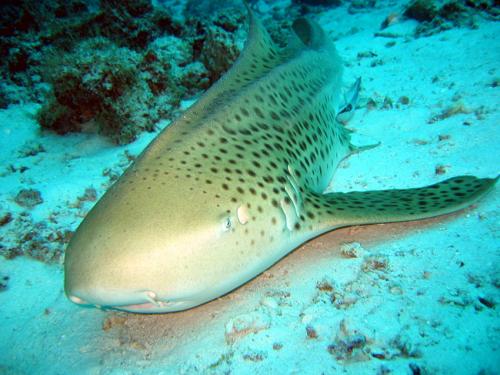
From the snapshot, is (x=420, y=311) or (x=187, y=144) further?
(x=187, y=144)

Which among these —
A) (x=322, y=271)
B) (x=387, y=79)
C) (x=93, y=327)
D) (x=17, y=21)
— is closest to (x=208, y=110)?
(x=322, y=271)

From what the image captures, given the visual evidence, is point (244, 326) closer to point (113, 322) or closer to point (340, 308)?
point (340, 308)

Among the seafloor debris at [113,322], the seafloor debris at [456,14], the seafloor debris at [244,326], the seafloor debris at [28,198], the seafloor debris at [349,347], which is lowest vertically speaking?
the seafloor debris at [28,198]

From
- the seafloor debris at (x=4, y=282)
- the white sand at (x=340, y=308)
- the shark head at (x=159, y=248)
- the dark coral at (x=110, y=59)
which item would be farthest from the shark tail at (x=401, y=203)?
the dark coral at (x=110, y=59)

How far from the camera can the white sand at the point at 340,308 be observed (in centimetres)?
213

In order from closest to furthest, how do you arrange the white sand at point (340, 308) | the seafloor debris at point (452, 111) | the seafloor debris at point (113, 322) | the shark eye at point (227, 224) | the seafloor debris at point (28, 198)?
the white sand at point (340, 308) → the shark eye at point (227, 224) → the seafloor debris at point (113, 322) → the seafloor debris at point (28, 198) → the seafloor debris at point (452, 111)

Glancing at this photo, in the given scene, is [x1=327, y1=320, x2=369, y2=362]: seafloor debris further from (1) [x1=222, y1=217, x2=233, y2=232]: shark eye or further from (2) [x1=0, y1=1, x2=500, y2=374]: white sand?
(1) [x1=222, y1=217, x2=233, y2=232]: shark eye

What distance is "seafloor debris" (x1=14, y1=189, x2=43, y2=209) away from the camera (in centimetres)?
442

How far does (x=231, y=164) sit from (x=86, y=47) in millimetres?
5032

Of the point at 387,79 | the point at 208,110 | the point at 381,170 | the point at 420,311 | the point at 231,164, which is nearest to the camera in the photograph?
the point at 420,311

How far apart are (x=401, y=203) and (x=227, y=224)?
5.78 feet

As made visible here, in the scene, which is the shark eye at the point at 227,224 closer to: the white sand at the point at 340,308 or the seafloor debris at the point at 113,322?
the white sand at the point at 340,308

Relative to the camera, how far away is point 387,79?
264 inches

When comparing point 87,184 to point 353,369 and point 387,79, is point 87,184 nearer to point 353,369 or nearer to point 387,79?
point 353,369
